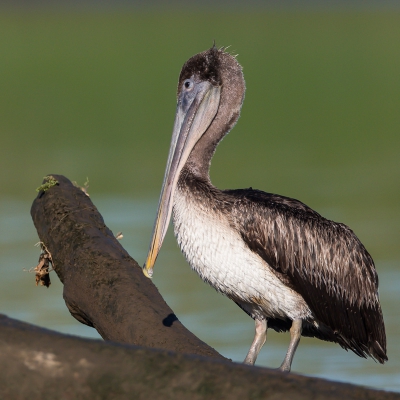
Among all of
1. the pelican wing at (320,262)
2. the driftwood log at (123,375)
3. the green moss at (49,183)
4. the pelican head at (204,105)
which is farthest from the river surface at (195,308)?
the driftwood log at (123,375)

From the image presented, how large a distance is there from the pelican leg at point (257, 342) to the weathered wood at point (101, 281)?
130 centimetres

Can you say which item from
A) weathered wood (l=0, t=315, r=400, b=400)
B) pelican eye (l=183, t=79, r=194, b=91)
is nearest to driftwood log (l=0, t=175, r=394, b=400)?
weathered wood (l=0, t=315, r=400, b=400)

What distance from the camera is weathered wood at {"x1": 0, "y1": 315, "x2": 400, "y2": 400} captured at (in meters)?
2.18

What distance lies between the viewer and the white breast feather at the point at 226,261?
533 cm

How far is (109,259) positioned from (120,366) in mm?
2311

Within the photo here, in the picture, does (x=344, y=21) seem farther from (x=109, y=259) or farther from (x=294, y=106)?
(x=109, y=259)

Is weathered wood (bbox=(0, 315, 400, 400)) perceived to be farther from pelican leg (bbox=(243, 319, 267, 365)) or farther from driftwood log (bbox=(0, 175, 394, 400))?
pelican leg (bbox=(243, 319, 267, 365))

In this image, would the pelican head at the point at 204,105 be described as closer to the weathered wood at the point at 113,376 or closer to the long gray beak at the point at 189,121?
the long gray beak at the point at 189,121

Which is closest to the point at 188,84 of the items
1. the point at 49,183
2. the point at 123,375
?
the point at 49,183

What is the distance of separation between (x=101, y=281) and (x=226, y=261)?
1.14 m

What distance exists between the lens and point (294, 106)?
2538 centimetres

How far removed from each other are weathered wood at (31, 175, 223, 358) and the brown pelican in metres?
0.52

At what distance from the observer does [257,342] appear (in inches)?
225

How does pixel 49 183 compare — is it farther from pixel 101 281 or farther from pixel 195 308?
pixel 195 308
